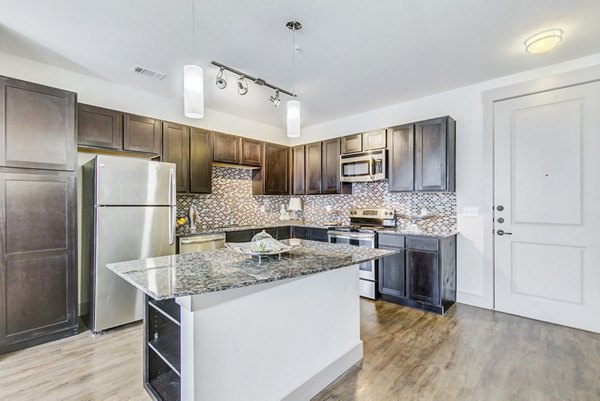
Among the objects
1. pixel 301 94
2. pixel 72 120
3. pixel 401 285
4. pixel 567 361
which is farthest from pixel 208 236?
pixel 567 361

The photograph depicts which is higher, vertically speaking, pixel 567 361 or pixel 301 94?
pixel 301 94

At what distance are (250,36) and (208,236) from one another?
244 centimetres

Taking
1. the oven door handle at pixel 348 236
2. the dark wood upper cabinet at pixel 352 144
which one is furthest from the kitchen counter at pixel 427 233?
the dark wood upper cabinet at pixel 352 144

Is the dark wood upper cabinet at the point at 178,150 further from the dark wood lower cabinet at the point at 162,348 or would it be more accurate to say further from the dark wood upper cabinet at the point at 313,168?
the dark wood lower cabinet at the point at 162,348

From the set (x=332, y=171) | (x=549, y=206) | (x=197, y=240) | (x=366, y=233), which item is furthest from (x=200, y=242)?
(x=549, y=206)

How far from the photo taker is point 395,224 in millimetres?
4117

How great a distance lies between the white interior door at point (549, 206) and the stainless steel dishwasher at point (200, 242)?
3511 millimetres

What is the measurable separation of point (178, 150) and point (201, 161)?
342 mm

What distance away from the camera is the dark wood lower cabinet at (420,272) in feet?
10.7

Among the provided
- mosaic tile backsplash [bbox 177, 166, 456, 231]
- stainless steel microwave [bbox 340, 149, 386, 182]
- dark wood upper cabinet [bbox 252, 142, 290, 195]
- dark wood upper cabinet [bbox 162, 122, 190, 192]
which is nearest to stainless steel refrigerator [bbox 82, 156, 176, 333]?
dark wood upper cabinet [bbox 162, 122, 190, 192]

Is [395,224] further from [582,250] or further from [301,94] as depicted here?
[301,94]

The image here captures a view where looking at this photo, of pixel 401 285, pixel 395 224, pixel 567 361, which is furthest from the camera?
pixel 395 224

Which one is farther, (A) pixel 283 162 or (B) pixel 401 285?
(A) pixel 283 162

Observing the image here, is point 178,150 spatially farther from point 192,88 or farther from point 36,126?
point 192,88
